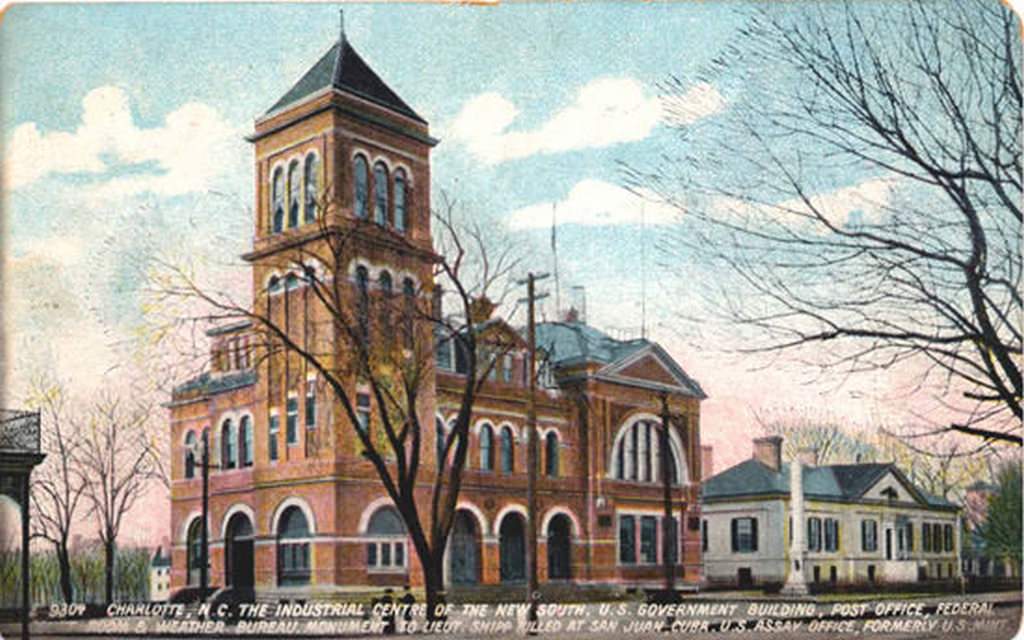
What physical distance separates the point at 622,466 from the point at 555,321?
1.51 metres

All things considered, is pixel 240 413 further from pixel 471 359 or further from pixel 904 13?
pixel 904 13

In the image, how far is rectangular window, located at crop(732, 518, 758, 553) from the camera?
36.3ft

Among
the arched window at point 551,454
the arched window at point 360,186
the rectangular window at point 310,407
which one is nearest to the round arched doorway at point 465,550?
the arched window at point 551,454

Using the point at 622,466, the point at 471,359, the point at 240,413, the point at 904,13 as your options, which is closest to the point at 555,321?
the point at 471,359

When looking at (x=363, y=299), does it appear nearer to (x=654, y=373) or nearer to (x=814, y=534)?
(x=654, y=373)

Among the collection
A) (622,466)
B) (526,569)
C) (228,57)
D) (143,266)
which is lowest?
(526,569)

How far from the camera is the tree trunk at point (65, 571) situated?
984 cm

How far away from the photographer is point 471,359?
34.9ft

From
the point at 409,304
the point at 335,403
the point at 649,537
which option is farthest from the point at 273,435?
the point at 649,537

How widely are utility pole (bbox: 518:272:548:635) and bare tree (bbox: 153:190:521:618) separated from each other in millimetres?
187

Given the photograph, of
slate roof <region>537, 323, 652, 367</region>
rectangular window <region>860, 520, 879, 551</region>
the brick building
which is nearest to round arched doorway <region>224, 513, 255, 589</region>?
the brick building

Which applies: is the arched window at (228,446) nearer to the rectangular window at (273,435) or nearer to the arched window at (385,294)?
the rectangular window at (273,435)

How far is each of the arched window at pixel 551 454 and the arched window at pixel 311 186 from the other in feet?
8.30

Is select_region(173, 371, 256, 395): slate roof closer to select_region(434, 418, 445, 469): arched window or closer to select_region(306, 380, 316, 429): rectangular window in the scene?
select_region(306, 380, 316, 429): rectangular window
